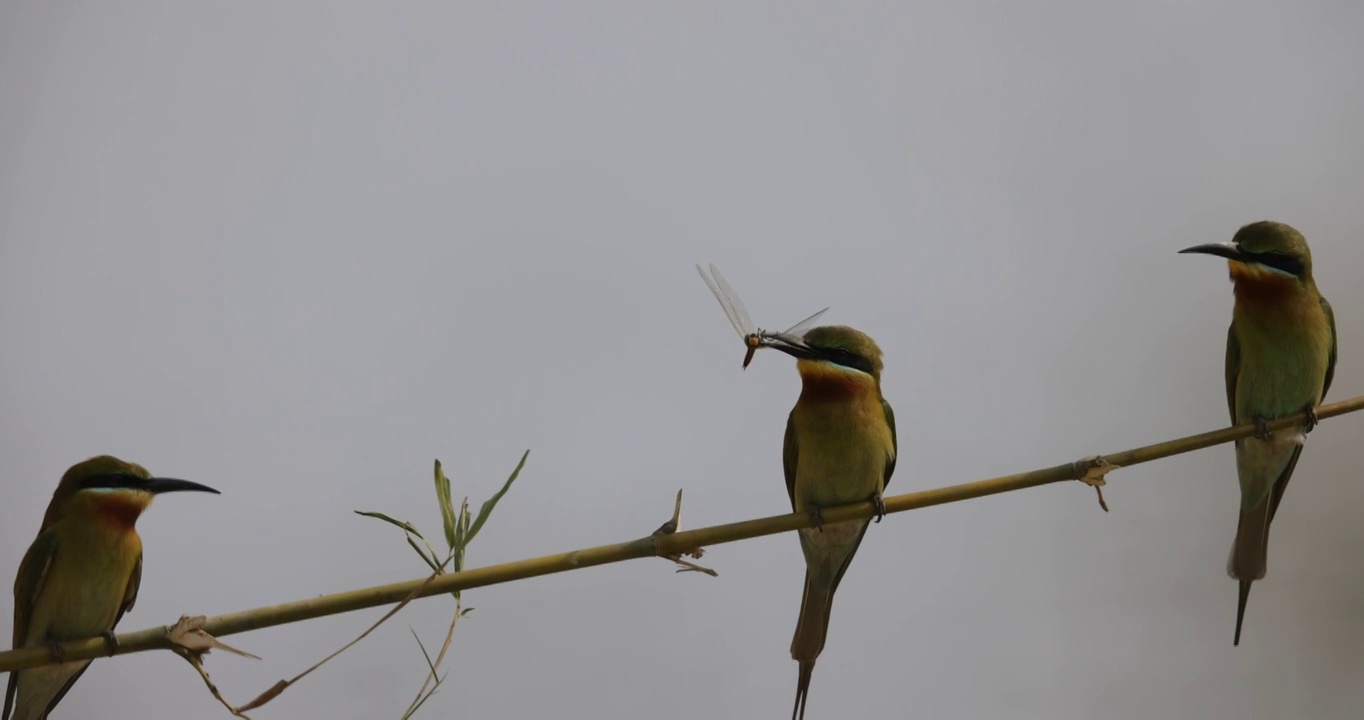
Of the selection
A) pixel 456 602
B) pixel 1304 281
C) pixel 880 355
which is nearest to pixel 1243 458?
pixel 1304 281

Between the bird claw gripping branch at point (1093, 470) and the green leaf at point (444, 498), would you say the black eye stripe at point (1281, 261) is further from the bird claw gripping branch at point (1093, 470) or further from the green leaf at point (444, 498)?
the green leaf at point (444, 498)

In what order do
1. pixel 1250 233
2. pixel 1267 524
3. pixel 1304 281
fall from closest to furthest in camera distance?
1. pixel 1267 524
2. pixel 1250 233
3. pixel 1304 281

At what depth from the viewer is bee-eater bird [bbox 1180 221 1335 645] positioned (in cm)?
277

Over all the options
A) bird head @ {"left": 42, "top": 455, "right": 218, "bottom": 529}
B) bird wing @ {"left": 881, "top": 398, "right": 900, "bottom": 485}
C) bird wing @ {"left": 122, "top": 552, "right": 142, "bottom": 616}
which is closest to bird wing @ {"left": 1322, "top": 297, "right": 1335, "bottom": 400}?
bird wing @ {"left": 881, "top": 398, "right": 900, "bottom": 485}

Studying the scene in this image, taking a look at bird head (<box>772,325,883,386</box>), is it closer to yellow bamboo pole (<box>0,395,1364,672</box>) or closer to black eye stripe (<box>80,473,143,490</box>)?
yellow bamboo pole (<box>0,395,1364,672</box>)

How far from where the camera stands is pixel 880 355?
9.09 feet

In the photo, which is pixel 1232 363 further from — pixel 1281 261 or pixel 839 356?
pixel 839 356

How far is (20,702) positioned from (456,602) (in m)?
1.64

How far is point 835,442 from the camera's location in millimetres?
2775

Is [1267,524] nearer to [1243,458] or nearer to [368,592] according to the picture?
[1243,458]

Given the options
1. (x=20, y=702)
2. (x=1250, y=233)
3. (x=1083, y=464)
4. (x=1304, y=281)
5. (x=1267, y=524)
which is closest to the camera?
(x=1083, y=464)

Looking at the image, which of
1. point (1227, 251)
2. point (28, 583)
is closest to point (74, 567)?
point (28, 583)

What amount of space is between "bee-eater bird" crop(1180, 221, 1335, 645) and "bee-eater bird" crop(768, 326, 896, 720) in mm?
796

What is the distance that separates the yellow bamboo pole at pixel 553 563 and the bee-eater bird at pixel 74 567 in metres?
1.18
